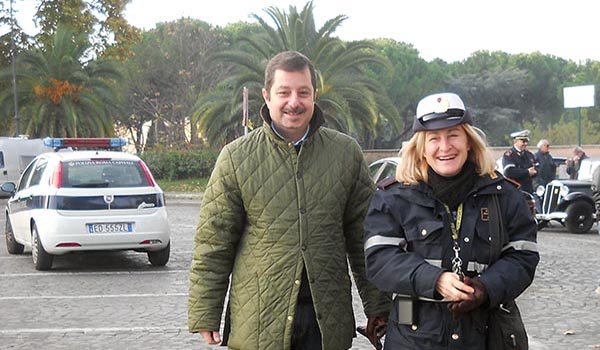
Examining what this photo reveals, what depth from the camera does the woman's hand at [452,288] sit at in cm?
295

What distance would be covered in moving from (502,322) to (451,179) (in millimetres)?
532

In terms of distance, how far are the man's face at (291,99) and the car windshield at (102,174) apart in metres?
8.02

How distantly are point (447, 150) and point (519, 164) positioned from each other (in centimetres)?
1164

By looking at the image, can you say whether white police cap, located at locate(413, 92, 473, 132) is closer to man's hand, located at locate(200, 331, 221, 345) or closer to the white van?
man's hand, located at locate(200, 331, 221, 345)

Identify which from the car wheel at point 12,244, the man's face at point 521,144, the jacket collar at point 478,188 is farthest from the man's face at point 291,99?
the man's face at point 521,144

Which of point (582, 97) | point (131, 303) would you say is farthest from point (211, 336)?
point (582, 97)

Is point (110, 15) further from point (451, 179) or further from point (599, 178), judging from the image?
point (451, 179)

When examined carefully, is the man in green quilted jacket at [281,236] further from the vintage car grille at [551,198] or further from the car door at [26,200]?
the vintage car grille at [551,198]

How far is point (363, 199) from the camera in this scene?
3.70 m

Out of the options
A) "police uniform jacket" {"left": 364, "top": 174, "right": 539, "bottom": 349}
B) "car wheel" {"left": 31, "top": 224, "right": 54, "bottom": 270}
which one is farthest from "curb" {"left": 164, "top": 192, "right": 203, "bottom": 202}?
"police uniform jacket" {"left": 364, "top": 174, "right": 539, "bottom": 349}

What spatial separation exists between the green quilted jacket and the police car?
7795mm

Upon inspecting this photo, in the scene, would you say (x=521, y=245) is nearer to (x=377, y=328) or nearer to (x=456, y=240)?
(x=456, y=240)

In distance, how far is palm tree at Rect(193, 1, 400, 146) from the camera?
32656 mm

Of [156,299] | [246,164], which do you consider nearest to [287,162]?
[246,164]
